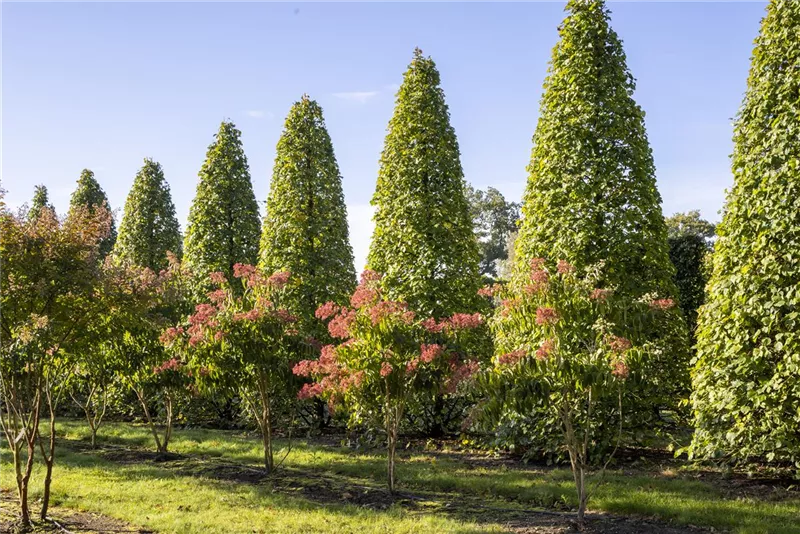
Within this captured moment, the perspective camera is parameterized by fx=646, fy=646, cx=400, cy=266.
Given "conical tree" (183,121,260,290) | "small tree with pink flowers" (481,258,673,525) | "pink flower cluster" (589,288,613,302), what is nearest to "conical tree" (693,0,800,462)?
"small tree with pink flowers" (481,258,673,525)

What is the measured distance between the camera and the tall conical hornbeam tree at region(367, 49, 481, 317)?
1485 centimetres

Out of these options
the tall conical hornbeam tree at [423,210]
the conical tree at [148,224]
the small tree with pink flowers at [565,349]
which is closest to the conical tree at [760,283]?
the small tree with pink flowers at [565,349]

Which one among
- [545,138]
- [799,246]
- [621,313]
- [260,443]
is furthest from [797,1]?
[260,443]

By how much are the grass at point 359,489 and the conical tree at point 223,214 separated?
704 cm

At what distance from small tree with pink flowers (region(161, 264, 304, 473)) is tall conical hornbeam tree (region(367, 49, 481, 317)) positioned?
13.4 ft

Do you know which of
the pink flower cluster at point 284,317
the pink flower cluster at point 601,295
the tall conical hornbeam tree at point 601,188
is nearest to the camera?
the pink flower cluster at point 601,295

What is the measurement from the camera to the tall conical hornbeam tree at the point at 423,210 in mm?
14852

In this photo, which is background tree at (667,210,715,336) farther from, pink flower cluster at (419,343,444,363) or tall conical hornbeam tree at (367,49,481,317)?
pink flower cluster at (419,343,444,363)

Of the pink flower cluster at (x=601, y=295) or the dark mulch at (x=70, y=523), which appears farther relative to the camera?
the dark mulch at (x=70, y=523)

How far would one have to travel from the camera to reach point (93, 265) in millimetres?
8438

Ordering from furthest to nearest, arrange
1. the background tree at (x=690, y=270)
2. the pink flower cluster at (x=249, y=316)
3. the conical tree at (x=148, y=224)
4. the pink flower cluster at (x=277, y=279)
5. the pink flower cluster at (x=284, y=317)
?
the conical tree at (x=148, y=224), the background tree at (x=690, y=270), the pink flower cluster at (x=277, y=279), the pink flower cluster at (x=284, y=317), the pink flower cluster at (x=249, y=316)

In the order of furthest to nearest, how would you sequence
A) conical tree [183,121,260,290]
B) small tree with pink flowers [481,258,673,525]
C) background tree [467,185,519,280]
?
background tree [467,185,519,280]
conical tree [183,121,260,290]
small tree with pink flowers [481,258,673,525]

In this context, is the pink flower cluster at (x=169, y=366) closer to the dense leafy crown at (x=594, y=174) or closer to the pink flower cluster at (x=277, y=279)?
the pink flower cluster at (x=277, y=279)

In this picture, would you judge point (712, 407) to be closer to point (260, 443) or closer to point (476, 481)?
point (476, 481)
